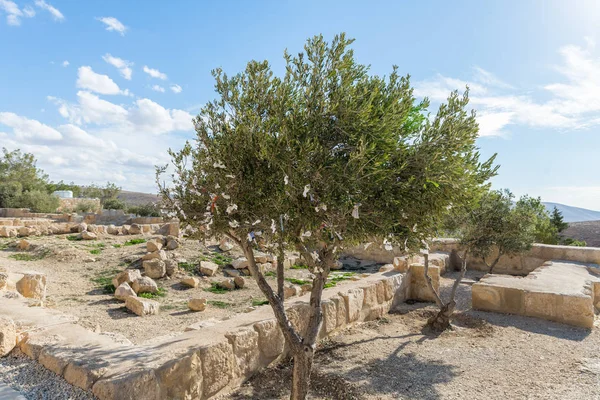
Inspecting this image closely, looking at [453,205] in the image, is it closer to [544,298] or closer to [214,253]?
[544,298]

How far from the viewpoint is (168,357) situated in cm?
372

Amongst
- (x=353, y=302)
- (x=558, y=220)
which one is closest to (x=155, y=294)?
(x=353, y=302)

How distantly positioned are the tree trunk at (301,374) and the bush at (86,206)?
39770 millimetres

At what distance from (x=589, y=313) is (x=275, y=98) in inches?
288

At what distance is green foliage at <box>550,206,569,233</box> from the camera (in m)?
28.9

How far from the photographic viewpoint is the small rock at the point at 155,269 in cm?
1034

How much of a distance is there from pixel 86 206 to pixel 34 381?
130 ft

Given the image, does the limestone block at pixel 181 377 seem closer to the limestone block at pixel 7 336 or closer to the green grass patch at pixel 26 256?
the limestone block at pixel 7 336

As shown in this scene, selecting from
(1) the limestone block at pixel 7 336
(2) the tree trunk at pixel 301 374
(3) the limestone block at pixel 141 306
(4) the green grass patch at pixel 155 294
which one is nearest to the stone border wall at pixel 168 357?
(1) the limestone block at pixel 7 336

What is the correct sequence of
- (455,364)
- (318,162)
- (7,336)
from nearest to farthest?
(318,162)
(7,336)
(455,364)

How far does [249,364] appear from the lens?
4.62 meters

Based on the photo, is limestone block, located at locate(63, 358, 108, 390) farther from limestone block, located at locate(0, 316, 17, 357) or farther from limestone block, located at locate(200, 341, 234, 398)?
limestone block, located at locate(0, 316, 17, 357)

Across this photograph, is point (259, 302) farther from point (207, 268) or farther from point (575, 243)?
point (575, 243)

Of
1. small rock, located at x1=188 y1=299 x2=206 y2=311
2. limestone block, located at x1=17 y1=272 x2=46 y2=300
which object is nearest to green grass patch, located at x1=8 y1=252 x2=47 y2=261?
limestone block, located at x1=17 y1=272 x2=46 y2=300
